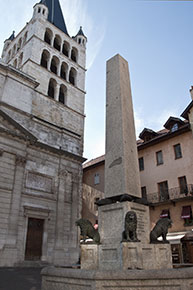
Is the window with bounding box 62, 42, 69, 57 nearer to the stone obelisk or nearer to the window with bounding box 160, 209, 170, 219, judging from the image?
the window with bounding box 160, 209, 170, 219

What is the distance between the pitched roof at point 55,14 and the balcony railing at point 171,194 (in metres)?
23.2

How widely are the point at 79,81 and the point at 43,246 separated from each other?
18.6 m

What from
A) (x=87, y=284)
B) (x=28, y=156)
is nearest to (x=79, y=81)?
(x=28, y=156)

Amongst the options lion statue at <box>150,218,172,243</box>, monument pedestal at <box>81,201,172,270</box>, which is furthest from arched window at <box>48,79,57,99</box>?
lion statue at <box>150,218,172,243</box>

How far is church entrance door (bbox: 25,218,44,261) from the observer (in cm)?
1757

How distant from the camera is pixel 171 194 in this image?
66.8 feet

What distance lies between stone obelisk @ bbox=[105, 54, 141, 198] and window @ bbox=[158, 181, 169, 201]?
47.6ft

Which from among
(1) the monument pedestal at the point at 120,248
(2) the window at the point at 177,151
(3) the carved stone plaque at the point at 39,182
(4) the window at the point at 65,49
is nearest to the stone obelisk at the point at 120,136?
(1) the monument pedestal at the point at 120,248

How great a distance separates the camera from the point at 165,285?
4781 millimetres

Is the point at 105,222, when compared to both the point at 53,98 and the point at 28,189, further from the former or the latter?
the point at 53,98

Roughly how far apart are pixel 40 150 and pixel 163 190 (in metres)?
10.9

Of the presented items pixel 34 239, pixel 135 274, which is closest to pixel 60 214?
pixel 34 239

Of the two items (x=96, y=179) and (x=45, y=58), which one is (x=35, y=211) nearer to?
(x=96, y=179)

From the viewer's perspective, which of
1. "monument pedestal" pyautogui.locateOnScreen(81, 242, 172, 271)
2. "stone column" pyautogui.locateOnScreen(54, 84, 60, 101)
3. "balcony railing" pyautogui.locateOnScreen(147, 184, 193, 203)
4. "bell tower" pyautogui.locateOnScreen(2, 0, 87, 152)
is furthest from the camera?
"stone column" pyautogui.locateOnScreen(54, 84, 60, 101)
